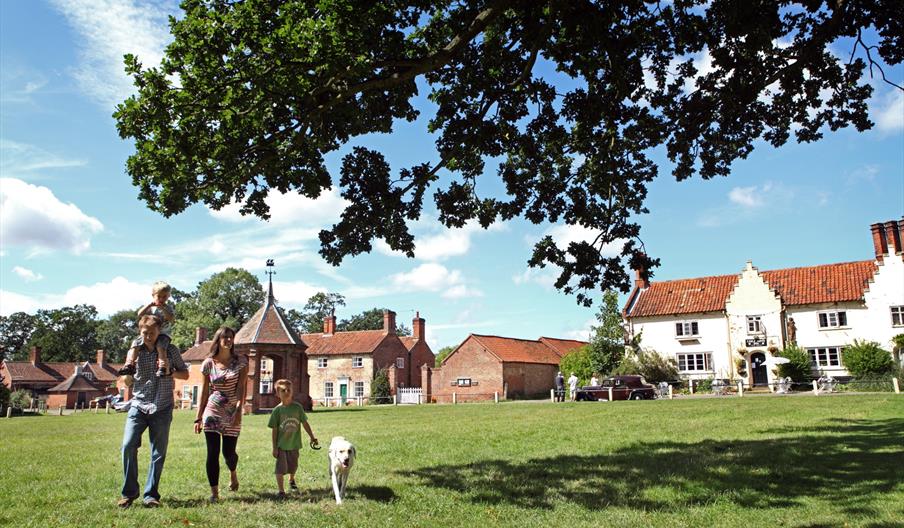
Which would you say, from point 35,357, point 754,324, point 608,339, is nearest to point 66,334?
point 35,357

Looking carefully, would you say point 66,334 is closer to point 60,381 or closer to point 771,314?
point 60,381

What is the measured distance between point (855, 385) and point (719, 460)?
29.9 m

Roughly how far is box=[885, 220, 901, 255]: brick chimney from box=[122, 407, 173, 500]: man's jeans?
4704 cm

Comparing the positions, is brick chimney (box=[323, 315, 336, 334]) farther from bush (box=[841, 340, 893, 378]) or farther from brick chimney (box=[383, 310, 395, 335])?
bush (box=[841, 340, 893, 378])

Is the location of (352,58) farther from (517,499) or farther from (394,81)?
(517,499)

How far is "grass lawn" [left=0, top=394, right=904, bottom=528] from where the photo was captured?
22.1 ft

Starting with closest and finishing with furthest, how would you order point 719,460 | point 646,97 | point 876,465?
point 876,465
point 719,460
point 646,97

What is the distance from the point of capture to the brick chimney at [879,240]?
4191 cm

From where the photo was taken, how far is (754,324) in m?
44.3

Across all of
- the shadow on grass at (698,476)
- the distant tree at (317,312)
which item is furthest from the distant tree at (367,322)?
the shadow on grass at (698,476)

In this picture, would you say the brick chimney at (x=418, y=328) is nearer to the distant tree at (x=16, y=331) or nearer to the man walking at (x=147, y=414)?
the man walking at (x=147, y=414)

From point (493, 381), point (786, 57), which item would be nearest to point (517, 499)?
point (786, 57)

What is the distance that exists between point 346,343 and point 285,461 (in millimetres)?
54002

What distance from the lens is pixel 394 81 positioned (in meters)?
9.83
